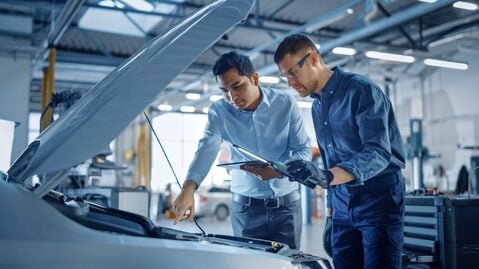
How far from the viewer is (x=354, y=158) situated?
177 centimetres

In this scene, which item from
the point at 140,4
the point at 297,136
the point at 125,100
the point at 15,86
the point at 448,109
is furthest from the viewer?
the point at 448,109

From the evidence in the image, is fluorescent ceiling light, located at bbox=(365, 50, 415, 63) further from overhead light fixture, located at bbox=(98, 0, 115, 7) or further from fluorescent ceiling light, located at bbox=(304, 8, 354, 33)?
overhead light fixture, located at bbox=(98, 0, 115, 7)

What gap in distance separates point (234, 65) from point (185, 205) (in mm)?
708

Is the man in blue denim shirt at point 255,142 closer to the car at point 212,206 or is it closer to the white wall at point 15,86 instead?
the white wall at point 15,86

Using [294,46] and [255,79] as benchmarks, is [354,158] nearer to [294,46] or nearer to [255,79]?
[294,46]

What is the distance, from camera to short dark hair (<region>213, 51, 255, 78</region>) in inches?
91.9

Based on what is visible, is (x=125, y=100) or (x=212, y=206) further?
(x=212, y=206)

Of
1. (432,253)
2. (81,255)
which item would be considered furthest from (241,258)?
(432,253)

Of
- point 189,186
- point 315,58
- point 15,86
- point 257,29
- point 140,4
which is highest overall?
point 140,4

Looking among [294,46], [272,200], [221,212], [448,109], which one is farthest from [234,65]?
[221,212]

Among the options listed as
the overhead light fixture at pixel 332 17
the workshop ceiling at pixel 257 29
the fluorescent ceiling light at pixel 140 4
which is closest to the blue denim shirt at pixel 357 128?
the workshop ceiling at pixel 257 29

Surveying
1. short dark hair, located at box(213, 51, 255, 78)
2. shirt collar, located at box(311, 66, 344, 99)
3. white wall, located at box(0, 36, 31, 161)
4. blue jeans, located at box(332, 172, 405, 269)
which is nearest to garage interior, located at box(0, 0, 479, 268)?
white wall, located at box(0, 36, 31, 161)

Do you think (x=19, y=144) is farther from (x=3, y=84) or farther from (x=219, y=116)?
(x=219, y=116)

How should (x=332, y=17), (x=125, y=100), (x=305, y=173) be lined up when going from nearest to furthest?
(x=125, y=100) < (x=305, y=173) < (x=332, y=17)
